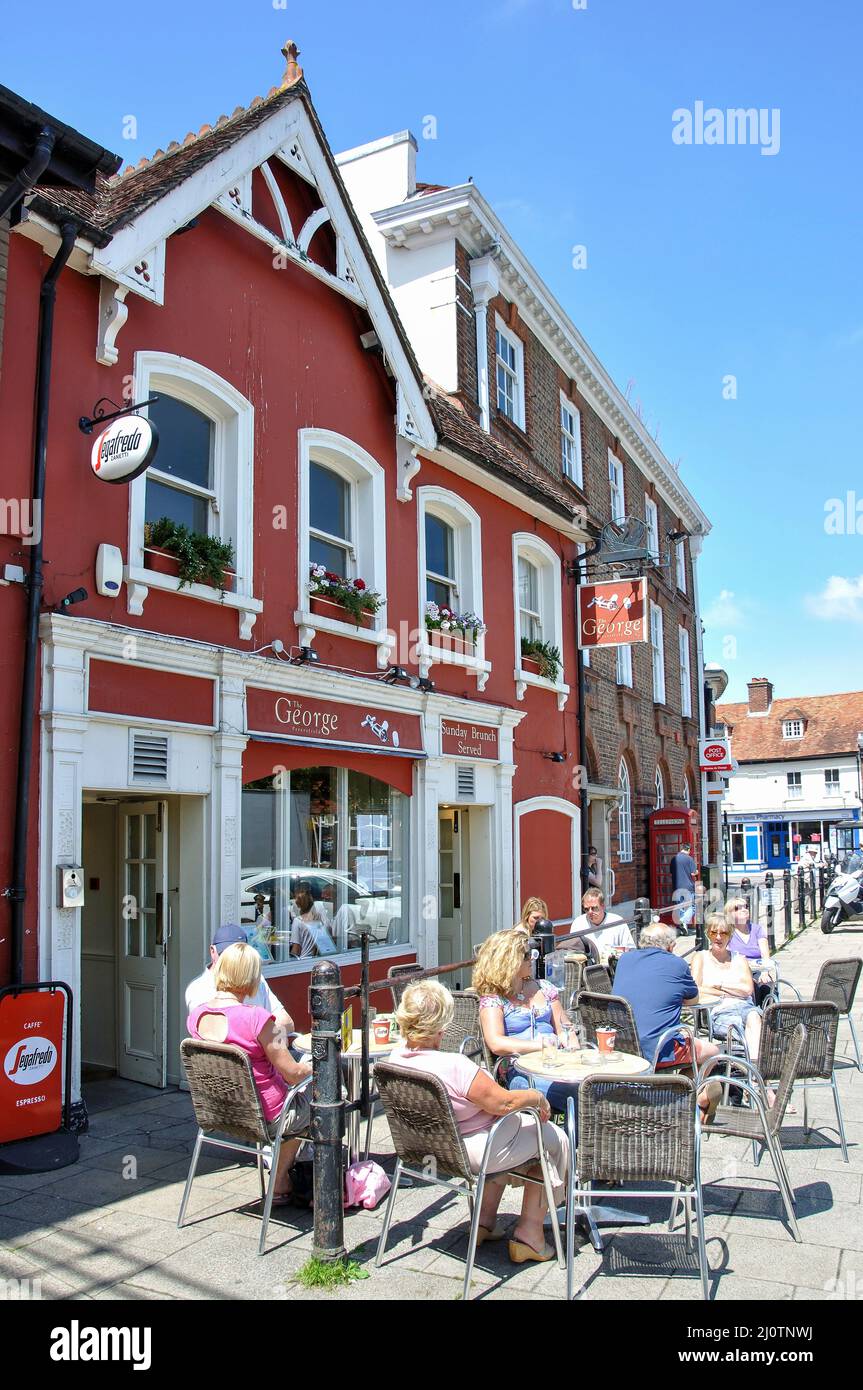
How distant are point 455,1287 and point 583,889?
35.6 feet

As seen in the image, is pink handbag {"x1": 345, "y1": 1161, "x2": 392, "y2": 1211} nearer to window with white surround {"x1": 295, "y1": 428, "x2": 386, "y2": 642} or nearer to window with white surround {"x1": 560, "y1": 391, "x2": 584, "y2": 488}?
window with white surround {"x1": 295, "y1": 428, "x2": 386, "y2": 642}

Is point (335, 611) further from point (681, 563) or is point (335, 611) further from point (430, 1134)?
point (681, 563)

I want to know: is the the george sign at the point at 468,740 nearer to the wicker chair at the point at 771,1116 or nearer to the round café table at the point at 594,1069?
the wicker chair at the point at 771,1116

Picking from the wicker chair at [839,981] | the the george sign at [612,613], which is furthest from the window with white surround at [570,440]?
the wicker chair at [839,981]

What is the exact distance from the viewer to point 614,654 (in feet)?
61.8

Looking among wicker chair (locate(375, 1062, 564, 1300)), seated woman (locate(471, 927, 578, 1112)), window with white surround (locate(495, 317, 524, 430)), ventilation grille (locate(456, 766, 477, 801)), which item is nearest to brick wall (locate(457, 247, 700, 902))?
window with white surround (locate(495, 317, 524, 430))

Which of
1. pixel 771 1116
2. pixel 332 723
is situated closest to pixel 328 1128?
pixel 771 1116

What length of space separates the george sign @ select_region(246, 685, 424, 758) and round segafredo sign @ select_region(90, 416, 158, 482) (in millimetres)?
2297

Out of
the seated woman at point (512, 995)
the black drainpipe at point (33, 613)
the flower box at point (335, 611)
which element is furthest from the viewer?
the flower box at point (335, 611)

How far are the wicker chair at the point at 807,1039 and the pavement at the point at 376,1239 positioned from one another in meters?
0.51

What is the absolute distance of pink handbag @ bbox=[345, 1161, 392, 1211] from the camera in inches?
209

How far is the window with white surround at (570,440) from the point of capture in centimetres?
1795

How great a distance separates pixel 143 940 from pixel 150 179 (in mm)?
6315
